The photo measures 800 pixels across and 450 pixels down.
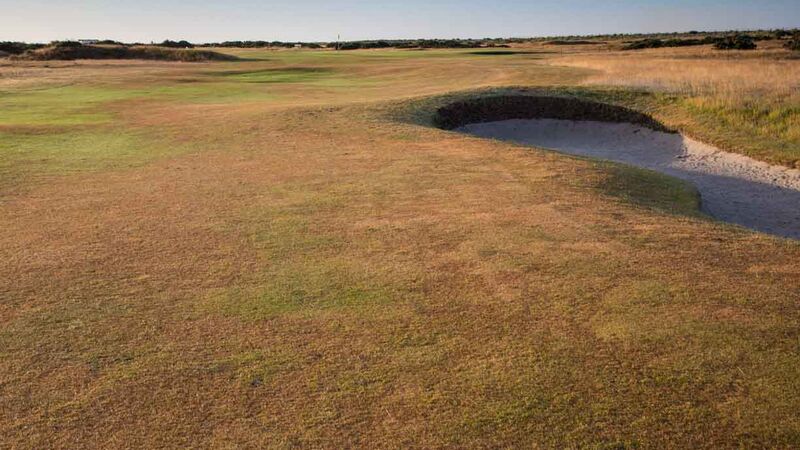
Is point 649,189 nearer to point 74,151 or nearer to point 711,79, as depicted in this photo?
point 74,151

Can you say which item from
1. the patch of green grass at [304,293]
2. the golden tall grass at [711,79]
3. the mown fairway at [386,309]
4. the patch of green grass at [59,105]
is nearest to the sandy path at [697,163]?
the mown fairway at [386,309]

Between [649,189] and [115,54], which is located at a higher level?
[115,54]

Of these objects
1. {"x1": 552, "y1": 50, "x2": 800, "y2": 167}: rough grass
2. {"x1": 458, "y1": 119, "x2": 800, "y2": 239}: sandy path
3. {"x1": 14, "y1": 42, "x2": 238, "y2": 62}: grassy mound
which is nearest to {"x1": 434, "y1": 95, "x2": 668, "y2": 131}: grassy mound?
{"x1": 458, "y1": 119, "x2": 800, "y2": 239}: sandy path

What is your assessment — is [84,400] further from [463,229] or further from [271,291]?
[463,229]

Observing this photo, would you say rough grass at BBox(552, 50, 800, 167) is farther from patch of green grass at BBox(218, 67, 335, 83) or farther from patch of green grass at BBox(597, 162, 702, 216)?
patch of green grass at BBox(218, 67, 335, 83)

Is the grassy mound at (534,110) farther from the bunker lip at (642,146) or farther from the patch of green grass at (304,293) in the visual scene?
the patch of green grass at (304,293)

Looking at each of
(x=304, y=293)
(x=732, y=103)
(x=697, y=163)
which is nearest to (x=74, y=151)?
(x=304, y=293)

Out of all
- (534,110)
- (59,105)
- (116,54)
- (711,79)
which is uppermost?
(116,54)
